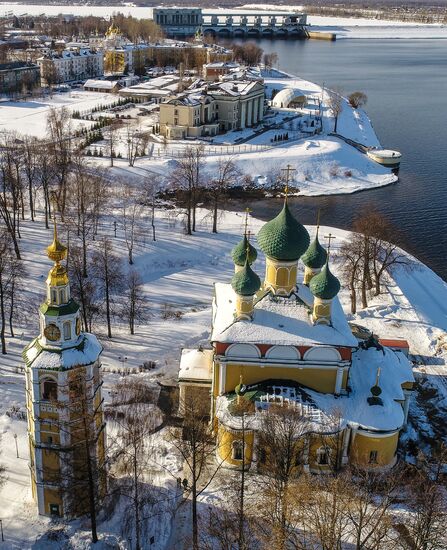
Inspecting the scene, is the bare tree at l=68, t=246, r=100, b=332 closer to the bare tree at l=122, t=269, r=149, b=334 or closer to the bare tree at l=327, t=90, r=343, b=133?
the bare tree at l=122, t=269, r=149, b=334

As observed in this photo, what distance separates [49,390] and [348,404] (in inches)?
336

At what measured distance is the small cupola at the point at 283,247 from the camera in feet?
63.8

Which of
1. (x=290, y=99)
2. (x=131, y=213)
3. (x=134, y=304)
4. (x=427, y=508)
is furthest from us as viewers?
(x=290, y=99)

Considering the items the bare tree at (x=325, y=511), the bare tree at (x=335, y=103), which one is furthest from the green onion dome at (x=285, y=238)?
the bare tree at (x=335, y=103)

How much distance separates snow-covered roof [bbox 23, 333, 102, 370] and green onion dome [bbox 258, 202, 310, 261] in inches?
Answer: 252

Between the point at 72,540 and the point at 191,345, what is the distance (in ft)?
32.3

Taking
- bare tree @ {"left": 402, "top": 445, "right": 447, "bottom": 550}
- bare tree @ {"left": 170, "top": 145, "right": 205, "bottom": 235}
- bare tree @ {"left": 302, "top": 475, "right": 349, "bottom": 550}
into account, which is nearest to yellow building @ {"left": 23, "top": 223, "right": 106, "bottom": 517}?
bare tree @ {"left": 302, "top": 475, "right": 349, "bottom": 550}

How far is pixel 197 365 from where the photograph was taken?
70.0 feet

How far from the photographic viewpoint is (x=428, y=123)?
66750 millimetres

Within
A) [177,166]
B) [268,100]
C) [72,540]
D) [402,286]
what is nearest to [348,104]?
[268,100]

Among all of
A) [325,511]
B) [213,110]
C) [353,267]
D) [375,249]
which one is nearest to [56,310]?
[325,511]

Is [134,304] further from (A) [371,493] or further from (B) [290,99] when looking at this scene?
(B) [290,99]

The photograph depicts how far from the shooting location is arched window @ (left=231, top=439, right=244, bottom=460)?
18.6 m

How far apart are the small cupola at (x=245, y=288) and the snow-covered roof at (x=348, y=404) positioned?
2207mm
